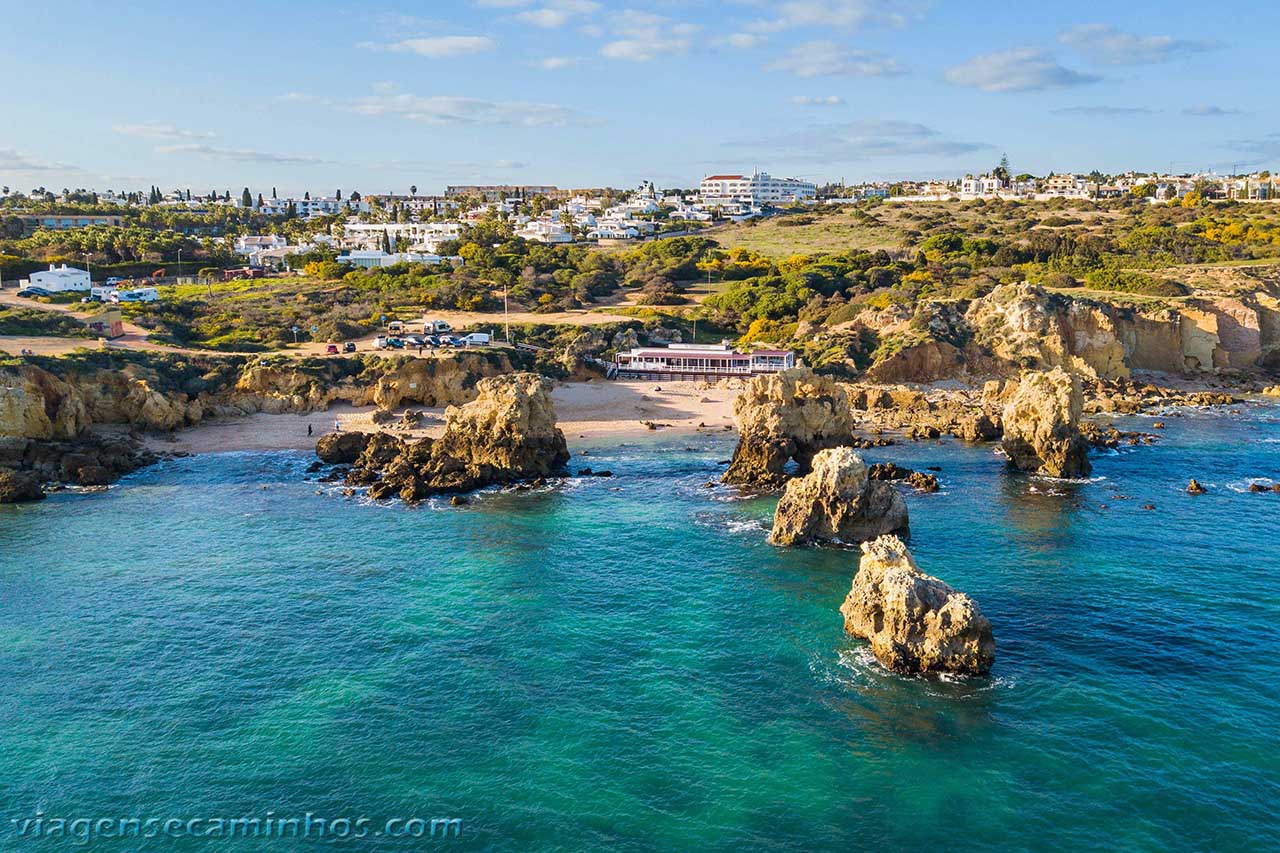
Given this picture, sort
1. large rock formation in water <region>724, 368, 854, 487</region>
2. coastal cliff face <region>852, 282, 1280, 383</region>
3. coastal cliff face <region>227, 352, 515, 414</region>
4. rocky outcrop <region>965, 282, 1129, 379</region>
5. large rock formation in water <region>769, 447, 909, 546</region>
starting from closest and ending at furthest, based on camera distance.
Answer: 1. large rock formation in water <region>769, 447, 909, 546</region>
2. large rock formation in water <region>724, 368, 854, 487</region>
3. coastal cliff face <region>227, 352, 515, 414</region>
4. rocky outcrop <region>965, 282, 1129, 379</region>
5. coastal cliff face <region>852, 282, 1280, 383</region>

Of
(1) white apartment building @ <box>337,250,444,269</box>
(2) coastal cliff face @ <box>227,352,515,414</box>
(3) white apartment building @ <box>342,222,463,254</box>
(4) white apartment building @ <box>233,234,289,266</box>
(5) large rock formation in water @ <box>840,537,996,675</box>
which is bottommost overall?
(5) large rock formation in water @ <box>840,537,996,675</box>

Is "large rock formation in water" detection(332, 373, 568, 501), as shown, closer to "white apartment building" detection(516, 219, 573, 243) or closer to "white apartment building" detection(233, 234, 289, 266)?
"white apartment building" detection(233, 234, 289, 266)

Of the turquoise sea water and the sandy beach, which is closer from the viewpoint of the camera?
the turquoise sea water

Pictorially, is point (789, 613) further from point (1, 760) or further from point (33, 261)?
point (33, 261)

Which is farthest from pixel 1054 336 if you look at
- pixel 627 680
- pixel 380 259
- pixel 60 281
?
pixel 60 281

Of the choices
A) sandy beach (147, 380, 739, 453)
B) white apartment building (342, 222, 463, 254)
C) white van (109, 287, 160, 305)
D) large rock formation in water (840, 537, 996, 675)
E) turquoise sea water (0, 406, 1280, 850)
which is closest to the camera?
turquoise sea water (0, 406, 1280, 850)

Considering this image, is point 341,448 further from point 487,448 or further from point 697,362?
point 697,362

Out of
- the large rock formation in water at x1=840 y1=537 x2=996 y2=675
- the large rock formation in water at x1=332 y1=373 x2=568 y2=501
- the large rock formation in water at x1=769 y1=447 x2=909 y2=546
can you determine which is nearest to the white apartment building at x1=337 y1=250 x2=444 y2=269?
the large rock formation in water at x1=332 y1=373 x2=568 y2=501

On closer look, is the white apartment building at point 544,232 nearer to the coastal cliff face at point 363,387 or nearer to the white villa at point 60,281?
the white villa at point 60,281
